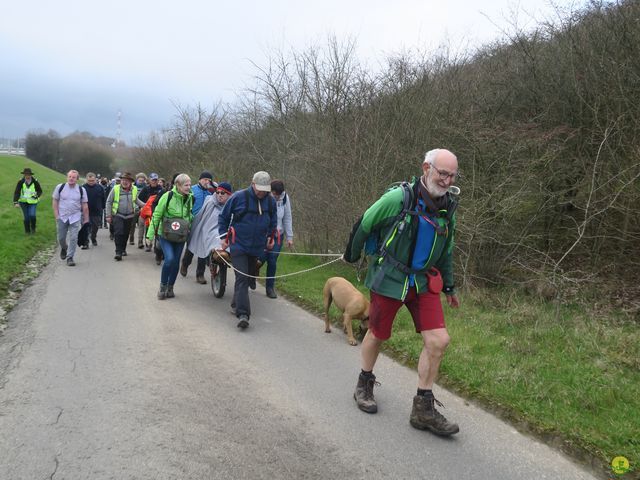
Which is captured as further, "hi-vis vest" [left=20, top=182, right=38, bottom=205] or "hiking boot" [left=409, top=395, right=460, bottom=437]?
"hi-vis vest" [left=20, top=182, right=38, bottom=205]

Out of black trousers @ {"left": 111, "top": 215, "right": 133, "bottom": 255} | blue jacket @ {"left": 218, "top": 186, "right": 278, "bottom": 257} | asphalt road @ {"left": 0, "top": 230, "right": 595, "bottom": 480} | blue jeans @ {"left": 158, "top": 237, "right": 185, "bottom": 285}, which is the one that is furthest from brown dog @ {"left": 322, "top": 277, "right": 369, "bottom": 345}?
black trousers @ {"left": 111, "top": 215, "right": 133, "bottom": 255}

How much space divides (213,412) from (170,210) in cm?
493

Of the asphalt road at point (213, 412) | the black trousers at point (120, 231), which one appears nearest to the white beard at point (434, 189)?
the asphalt road at point (213, 412)

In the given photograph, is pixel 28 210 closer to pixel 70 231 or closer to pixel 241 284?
pixel 70 231

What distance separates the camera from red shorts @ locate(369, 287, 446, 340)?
13.1 feet

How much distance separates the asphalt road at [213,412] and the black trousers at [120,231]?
5.79m

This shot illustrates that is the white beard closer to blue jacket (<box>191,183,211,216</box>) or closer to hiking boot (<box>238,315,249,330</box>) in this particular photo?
hiking boot (<box>238,315,249,330</box>)

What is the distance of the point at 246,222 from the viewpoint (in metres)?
6.99

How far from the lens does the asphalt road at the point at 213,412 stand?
3.38 m

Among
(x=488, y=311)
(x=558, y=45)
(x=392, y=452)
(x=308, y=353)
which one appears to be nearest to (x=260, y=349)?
(x=308, y=353)

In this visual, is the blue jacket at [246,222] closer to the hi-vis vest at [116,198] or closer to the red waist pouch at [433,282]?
the red waist pouch at [433,282]

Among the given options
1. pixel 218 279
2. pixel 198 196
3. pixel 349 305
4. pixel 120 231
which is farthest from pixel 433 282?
pixel 120 231

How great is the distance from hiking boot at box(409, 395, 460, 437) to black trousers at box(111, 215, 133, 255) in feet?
33.8

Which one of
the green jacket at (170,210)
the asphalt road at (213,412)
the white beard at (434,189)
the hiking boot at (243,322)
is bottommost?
the asphalt road at (213,412)
